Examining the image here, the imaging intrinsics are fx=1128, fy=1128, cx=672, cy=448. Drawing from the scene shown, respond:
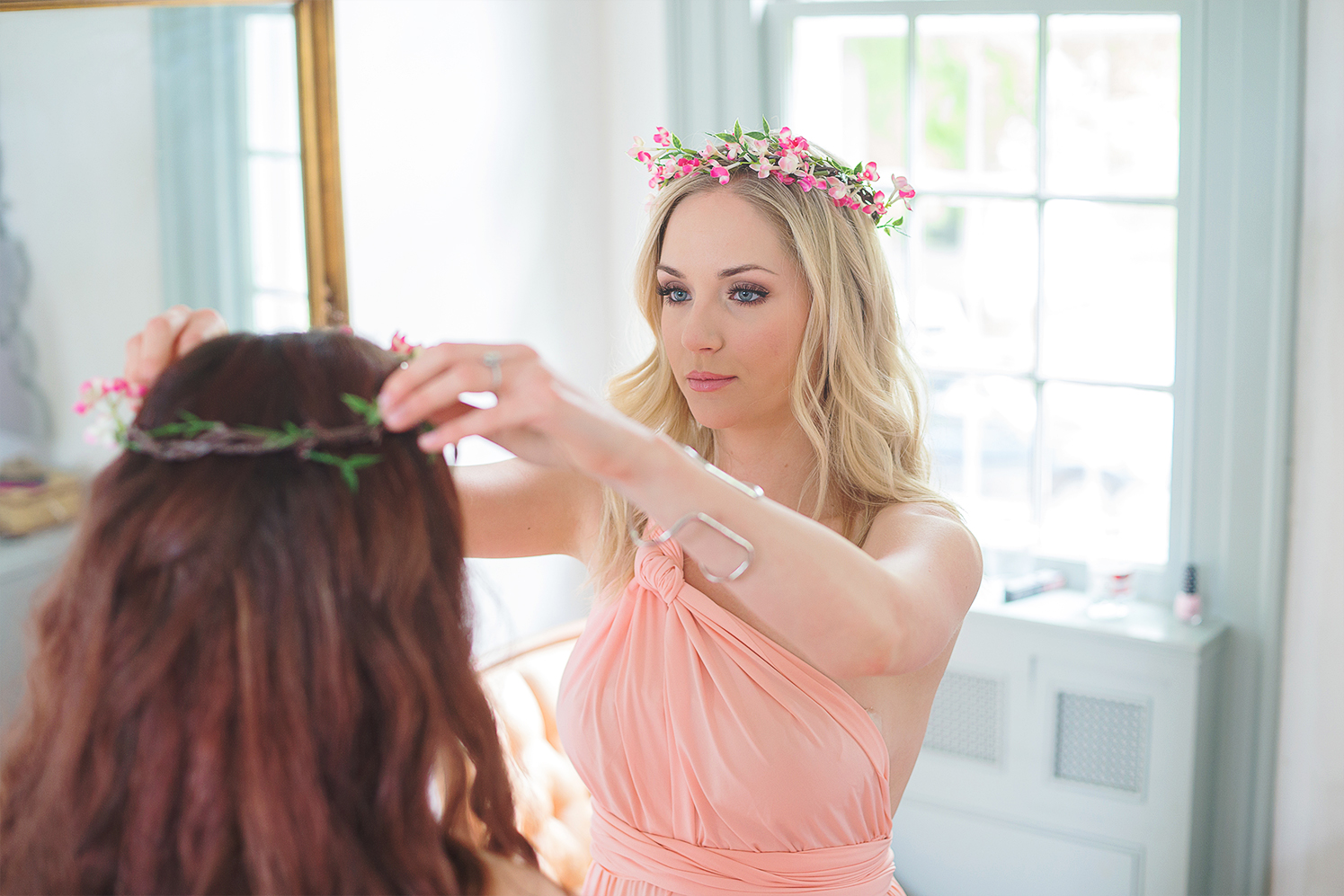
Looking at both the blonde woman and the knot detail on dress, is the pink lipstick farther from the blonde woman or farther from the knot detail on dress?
the knot detail on dress

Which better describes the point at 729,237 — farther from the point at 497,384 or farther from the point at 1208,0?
the point at 1208,0

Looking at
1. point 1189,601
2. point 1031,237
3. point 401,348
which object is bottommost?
point 1189,601

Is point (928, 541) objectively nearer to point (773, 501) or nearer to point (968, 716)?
point (773, 501)

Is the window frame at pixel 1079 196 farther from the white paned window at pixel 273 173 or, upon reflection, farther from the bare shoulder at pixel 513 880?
the bare shoulder at pixel 513 880

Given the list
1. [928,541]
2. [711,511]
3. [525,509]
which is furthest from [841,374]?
[711,511]

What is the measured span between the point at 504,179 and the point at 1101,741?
1.84m

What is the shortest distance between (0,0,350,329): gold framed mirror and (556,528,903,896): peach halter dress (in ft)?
3.27

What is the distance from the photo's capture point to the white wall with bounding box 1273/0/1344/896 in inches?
80.9

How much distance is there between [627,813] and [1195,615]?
143cm

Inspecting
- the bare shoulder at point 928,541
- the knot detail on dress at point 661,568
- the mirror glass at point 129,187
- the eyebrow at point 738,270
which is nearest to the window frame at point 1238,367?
the bare shoulder at point 928,541

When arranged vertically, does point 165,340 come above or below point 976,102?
below

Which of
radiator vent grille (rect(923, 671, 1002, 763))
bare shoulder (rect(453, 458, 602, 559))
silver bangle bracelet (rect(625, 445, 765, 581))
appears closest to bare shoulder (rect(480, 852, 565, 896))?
silver bangle bracelet (rect(625, 445, 765, 581))

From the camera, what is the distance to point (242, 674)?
812 mm

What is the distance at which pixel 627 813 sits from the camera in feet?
4.94
